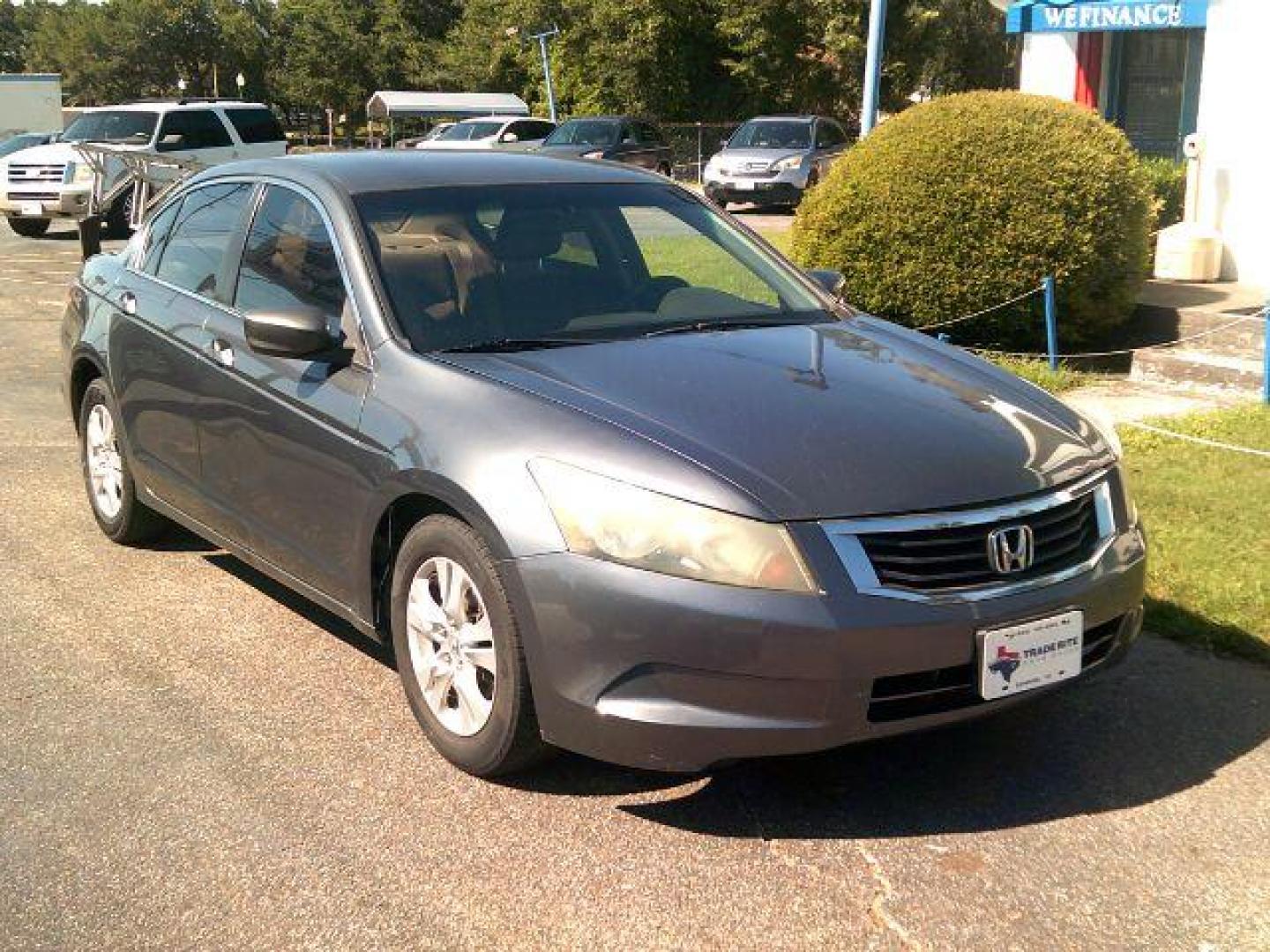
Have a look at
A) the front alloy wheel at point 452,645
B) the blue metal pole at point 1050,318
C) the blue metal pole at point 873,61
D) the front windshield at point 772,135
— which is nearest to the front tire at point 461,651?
the front alloy wheel at point 452,645

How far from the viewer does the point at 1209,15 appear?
12773mm

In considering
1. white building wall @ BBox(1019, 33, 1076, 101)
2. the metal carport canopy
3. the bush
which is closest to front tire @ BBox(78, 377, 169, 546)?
the bush

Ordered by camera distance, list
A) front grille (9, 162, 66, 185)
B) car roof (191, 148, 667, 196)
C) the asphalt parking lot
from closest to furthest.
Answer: the asphalt parking lot, car roof (191, 148, 667, 196), front grille (9, 162, 66, 185)

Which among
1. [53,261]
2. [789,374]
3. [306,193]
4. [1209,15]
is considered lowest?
[53,261]

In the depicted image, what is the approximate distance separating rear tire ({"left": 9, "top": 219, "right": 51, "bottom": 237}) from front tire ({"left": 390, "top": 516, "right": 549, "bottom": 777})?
2160 cm

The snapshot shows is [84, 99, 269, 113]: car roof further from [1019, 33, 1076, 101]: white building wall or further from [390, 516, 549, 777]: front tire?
[390, 516, 549, 777]: front tire

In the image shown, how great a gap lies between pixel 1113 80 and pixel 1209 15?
12.7 ft

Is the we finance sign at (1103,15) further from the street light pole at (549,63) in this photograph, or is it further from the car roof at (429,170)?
the street light pole at (549,63)

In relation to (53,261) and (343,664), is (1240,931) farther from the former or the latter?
(53,261)

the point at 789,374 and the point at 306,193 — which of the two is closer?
the point at 789,374

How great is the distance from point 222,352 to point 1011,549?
285 cm

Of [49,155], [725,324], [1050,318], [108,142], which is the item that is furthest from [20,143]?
[725,324]

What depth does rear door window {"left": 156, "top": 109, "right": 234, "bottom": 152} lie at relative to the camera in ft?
72.4

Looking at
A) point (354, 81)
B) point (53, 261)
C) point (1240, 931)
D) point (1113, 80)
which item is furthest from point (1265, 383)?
point (354, 81)
